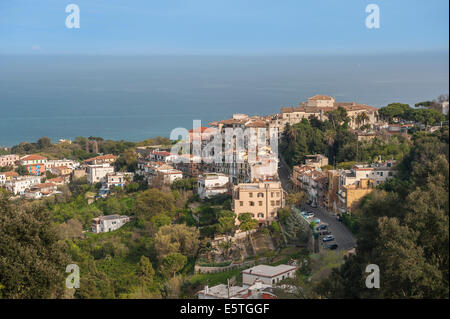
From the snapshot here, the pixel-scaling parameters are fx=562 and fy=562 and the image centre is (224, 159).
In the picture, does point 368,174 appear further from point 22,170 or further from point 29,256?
point 22,170

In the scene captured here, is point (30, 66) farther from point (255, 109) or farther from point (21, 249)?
point (21, 249)

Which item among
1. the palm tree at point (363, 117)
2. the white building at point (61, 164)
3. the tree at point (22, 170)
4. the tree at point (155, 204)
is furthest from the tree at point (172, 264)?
the tree at point (22, 170)

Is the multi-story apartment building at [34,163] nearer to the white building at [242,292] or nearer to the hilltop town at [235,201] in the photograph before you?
the hilltop town at [235,201]
